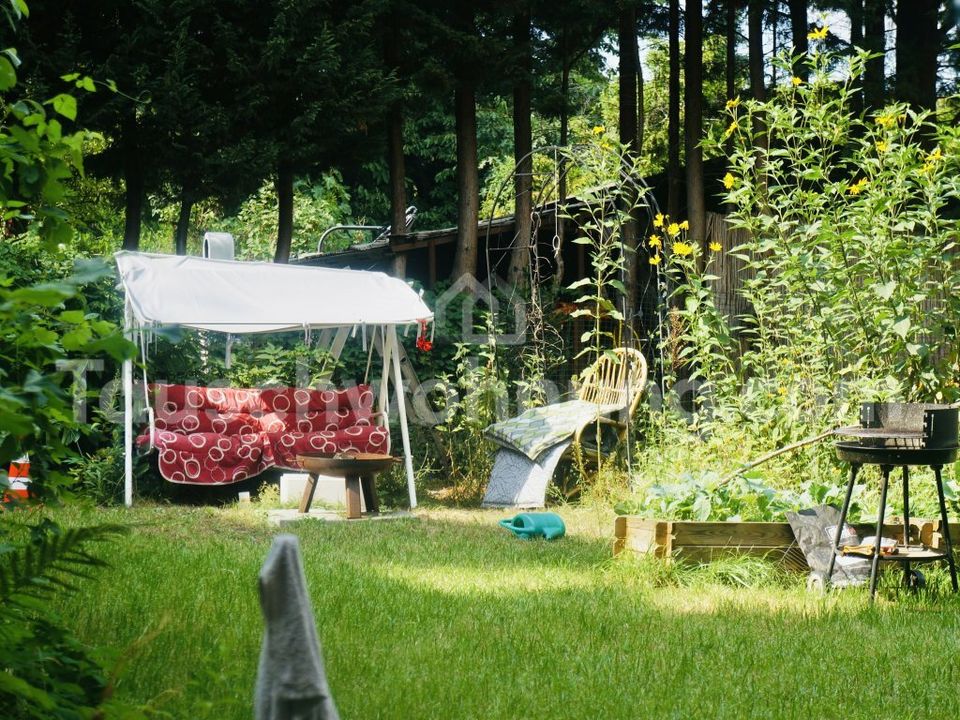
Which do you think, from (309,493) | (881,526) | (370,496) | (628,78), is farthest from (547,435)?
(628,78)

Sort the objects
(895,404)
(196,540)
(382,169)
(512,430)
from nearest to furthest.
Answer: (895,404) → (196,540) → (512,430) → (382,169)

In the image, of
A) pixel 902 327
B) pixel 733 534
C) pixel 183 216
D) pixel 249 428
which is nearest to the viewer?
pixel 733 534

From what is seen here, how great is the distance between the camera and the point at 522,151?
12.4 m

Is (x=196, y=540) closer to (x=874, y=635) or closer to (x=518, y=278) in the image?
(x=874, y=635)

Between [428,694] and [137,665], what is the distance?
3.18 feet

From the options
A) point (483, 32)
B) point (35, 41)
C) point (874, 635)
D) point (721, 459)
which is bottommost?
point (874, 635)

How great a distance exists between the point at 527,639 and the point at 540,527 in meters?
2.91

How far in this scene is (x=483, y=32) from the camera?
12.6 metres

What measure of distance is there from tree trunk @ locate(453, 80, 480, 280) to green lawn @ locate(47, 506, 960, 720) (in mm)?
6173

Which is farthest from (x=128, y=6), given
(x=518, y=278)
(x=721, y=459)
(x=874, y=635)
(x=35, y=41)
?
(x=874, y=635)

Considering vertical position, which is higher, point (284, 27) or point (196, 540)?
point (284, 27)

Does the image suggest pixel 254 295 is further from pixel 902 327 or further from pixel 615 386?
pixel 902 327

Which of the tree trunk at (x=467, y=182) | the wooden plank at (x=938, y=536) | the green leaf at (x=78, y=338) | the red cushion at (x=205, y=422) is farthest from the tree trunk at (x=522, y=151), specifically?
the green leaf at (x=78, y=338)

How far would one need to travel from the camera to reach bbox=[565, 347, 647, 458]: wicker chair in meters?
8.90
